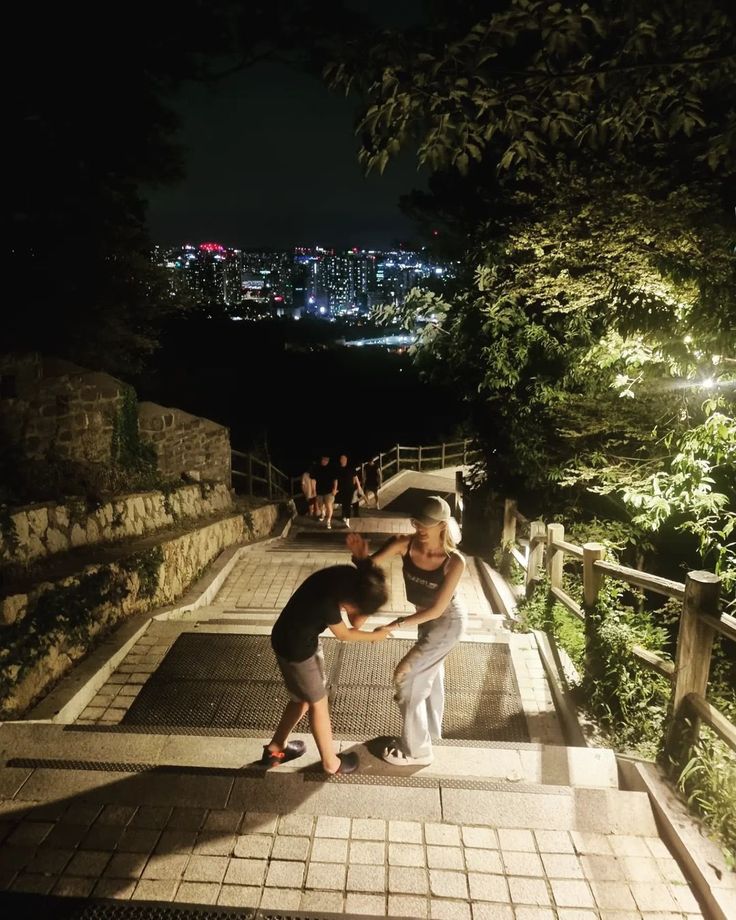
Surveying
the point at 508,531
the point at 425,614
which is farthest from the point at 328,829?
the point at 508,531

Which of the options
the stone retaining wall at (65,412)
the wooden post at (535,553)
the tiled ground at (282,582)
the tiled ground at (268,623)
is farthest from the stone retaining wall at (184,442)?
the wooden post at (535,553)

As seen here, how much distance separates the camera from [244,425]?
3459 centimetres

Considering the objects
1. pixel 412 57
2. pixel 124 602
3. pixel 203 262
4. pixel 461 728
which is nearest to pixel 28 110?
pixel 124 602

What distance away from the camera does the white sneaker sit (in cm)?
332

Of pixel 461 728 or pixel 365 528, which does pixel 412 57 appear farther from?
pixel 365 528

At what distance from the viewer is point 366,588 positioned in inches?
116

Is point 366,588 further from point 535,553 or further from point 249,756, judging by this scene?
point 535,553

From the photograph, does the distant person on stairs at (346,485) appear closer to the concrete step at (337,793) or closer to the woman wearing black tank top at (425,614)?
the woman wearing black tank top at (425,614)

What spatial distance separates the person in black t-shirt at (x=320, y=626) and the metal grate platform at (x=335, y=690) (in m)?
0.75

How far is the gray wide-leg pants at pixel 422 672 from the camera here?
10.6ft

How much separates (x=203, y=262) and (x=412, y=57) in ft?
461

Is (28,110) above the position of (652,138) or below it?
above

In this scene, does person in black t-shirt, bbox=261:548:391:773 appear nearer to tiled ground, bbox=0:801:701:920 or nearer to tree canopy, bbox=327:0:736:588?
tiled ground, bbox=0:801:701:920

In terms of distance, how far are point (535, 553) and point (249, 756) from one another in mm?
3815
